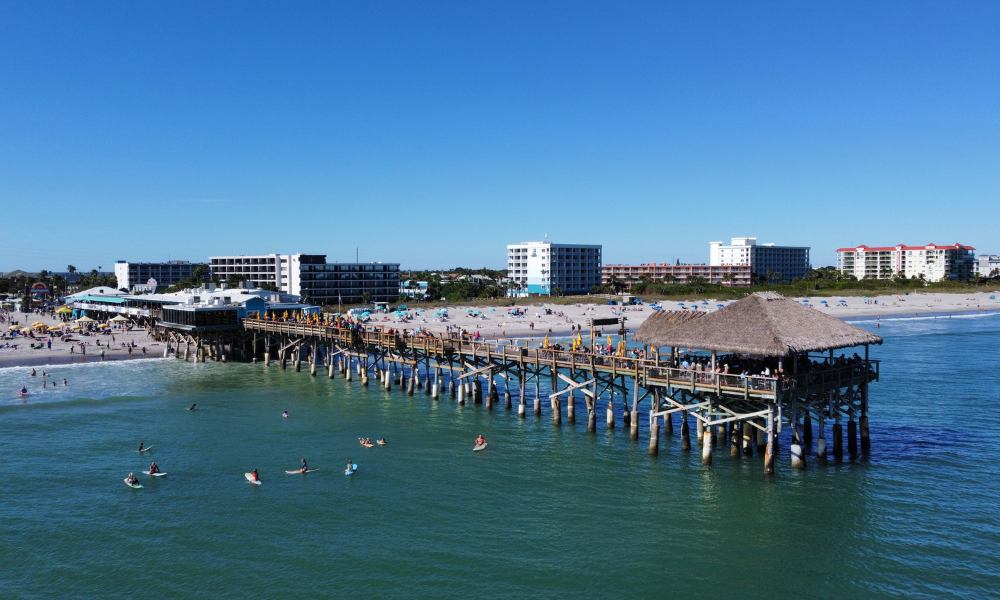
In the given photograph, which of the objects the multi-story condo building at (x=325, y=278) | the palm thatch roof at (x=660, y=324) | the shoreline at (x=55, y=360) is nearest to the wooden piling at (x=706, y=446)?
the palm thatch roof at (x=660, y=324)

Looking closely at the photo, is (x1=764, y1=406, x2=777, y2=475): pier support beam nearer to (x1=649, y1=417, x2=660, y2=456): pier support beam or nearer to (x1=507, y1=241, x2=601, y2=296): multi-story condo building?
(x1=649, y1=417, x2=660, y2=456): pier support beam

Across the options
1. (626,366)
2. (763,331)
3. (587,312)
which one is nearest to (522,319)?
(587,312)

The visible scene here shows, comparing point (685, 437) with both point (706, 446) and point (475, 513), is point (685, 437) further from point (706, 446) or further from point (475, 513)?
point (475, 513)

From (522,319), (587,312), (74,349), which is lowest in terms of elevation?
(74,349)

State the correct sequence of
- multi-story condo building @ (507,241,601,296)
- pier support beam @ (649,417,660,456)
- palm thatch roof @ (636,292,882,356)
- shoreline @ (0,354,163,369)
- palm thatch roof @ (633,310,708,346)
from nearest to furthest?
palm thatch roof @ (636,292,882,356)
pier support beam @ (649,417,660,456)
palm thatch roof @ (633,310,708,346)
shoreline @ (0,354,163,369)
multi-story condo building @ (507,241,601,296)

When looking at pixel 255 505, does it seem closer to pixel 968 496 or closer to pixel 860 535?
pixel 860 535

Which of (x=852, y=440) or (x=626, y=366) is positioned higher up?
(x=626, y=366)

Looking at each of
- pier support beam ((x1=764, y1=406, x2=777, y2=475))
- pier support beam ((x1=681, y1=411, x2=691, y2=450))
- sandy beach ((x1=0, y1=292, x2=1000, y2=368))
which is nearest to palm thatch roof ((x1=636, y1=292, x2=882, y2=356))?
pier support beam ((x1=764, y1=406, x2=777, y2=475))

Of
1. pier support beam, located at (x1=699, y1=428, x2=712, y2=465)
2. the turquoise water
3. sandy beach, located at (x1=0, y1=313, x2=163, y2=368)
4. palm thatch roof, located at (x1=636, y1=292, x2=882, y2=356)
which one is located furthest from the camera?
sandy beach, located at (x1=0, y1=313, x2=163, y2=368)
